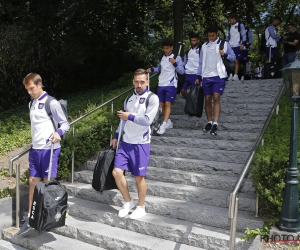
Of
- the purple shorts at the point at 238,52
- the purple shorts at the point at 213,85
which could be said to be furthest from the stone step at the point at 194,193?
the purple shorts at the point at 238,52

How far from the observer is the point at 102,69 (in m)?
14.0

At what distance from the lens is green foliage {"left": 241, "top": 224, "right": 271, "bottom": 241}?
3.98 meters

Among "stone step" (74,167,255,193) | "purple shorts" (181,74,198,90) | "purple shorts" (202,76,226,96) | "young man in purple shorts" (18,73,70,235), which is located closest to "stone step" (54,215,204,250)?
"young man in purple shorts" (18,73,70,235)

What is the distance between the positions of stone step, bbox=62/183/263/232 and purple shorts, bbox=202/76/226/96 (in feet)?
7.22

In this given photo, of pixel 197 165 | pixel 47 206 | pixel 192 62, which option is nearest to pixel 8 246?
pixel 47 206

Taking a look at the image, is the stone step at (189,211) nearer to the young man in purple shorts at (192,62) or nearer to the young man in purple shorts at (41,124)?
the young man in purple shorts at (41,124)

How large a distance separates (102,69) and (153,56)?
3563 mm

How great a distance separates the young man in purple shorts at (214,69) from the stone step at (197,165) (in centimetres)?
98

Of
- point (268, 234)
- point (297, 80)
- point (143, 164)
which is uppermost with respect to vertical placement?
point (297, 80)

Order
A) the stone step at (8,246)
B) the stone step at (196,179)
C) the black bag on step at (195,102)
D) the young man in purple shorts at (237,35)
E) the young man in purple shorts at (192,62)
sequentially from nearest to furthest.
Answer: the stone step at (8,246) < the stone step at (196,179) < the black bag on step at (195,102) < the young man in purple shorts at (192,62) < the young man in purple shorts at (237,35)

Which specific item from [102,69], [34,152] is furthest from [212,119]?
[102,69]

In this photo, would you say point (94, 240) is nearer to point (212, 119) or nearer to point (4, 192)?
point (4, 192)

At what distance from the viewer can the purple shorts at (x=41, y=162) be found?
15.6ft

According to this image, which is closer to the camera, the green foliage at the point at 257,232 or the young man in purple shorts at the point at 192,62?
the green foliage at the point at 257,232
